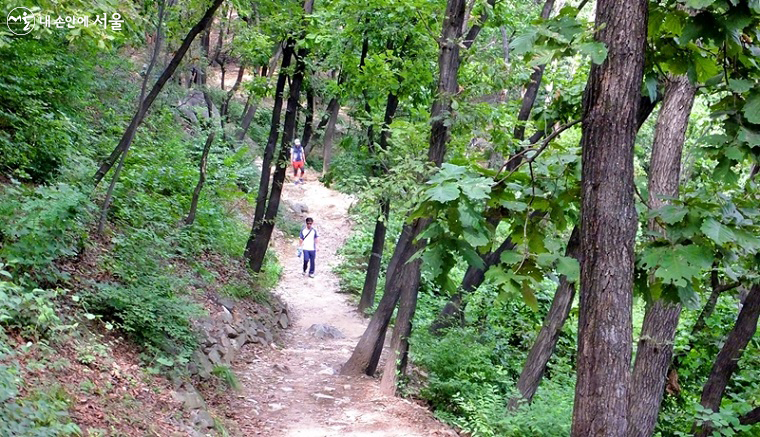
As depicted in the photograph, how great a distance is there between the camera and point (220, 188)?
1380 centimetres

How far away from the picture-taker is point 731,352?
7.41m

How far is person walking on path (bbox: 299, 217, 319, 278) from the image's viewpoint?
16234 mm

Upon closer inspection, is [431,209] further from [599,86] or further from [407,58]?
[407,58]

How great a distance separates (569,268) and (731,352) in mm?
5618

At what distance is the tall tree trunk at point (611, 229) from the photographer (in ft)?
9.70

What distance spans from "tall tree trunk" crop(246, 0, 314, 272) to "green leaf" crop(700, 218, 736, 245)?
9888 mm

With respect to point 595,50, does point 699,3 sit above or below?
above

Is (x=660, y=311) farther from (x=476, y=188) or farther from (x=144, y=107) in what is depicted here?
(x=144, y=107)

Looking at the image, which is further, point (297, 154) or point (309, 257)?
point (297, 154)

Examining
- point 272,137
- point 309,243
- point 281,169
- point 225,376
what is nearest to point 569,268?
point 225,376

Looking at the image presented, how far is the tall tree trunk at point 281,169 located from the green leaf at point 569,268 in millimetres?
9564

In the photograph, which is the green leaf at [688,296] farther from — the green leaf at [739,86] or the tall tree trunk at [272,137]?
the tall tree trunk at [272,137]

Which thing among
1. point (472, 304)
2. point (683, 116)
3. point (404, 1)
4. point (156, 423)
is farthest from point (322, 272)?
point (683, 116)

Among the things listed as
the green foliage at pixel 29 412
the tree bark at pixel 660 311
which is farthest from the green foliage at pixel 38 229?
the tree bark at pixel 660 311
